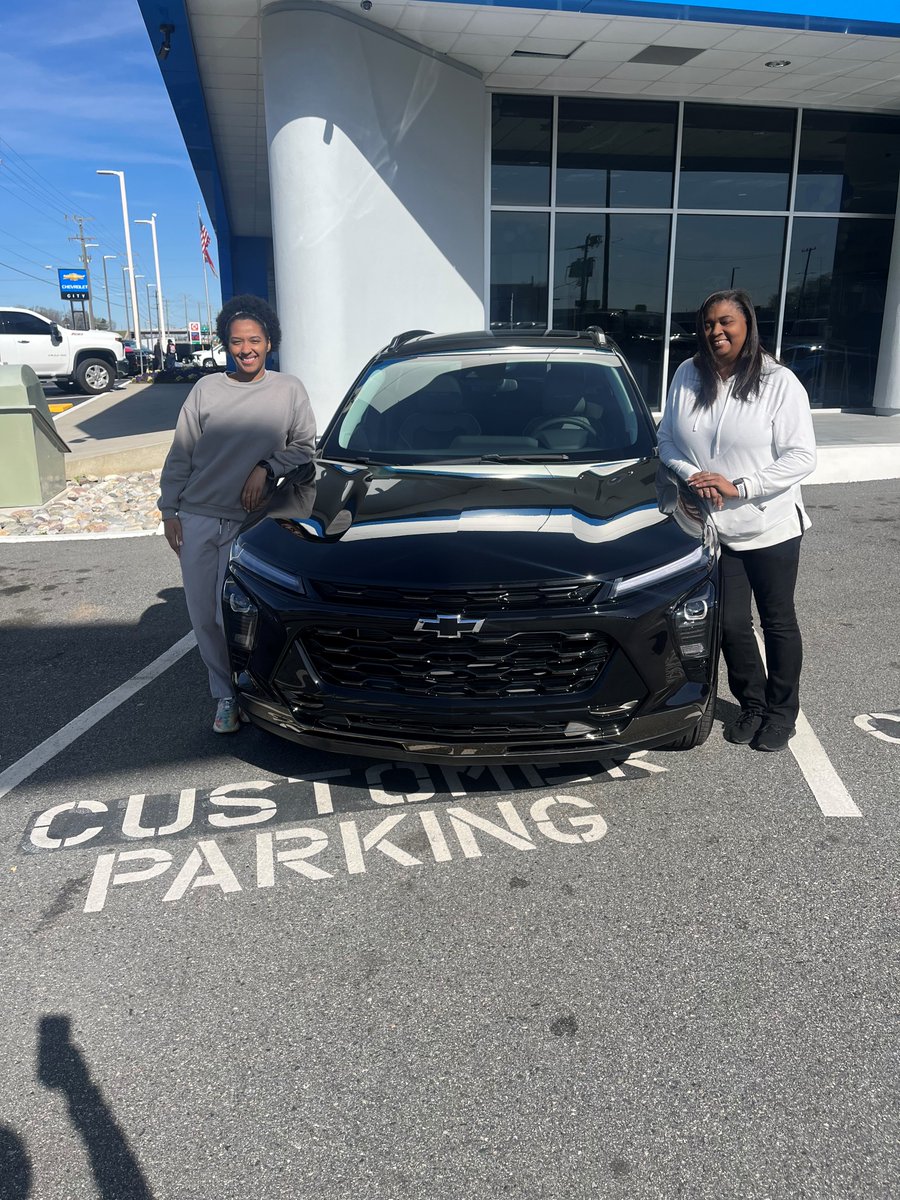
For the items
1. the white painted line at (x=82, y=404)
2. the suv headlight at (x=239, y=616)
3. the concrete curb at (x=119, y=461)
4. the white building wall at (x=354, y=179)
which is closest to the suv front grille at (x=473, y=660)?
the suv headlight at (x=239, y=616)

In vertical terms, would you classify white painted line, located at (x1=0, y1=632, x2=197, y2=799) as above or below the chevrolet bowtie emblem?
below

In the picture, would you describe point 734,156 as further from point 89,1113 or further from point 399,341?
point 89,1113

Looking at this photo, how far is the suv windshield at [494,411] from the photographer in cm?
400

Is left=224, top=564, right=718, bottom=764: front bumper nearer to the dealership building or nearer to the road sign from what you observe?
the dealership building

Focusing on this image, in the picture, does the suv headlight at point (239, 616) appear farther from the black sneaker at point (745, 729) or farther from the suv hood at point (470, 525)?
the black sneaker at point (745, 729)

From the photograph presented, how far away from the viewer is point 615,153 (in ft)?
40.9

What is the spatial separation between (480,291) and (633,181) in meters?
2.99

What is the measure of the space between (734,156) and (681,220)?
1181 mm

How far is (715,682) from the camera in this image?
121 inches

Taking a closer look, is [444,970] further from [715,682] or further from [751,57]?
[751,57]

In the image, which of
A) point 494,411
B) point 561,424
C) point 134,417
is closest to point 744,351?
point 561,424

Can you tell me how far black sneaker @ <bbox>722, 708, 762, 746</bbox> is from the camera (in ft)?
12.1

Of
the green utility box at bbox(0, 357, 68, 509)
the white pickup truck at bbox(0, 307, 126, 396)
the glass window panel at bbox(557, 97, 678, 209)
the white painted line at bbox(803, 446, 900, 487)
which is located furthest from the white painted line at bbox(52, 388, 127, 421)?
the white painted line at bbox(803, 446, 900, 487)

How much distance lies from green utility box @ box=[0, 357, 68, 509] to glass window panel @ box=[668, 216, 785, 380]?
8.89 metres
